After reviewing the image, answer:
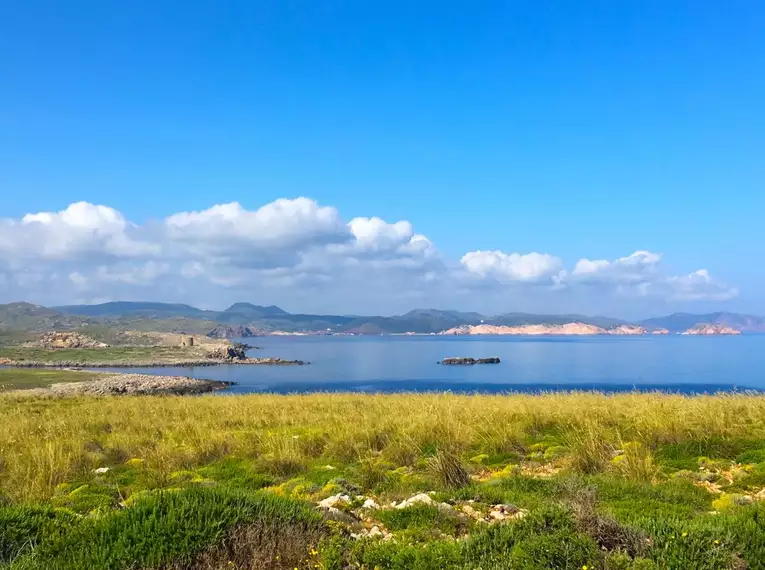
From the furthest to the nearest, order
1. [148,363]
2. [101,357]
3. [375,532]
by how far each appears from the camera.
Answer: [101,357] < [148,363] < [375,532]

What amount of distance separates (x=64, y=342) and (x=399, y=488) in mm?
192069

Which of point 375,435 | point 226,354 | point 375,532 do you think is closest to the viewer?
point 375,532

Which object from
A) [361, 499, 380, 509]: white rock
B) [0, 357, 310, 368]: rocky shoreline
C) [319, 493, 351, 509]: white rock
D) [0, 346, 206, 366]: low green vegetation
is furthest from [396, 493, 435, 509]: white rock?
[0, 346, 206, 366]: low green vegetation

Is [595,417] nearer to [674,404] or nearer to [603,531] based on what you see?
[674,404]

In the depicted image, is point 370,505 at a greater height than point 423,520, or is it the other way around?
point 423,520

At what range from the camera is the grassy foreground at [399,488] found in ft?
16.6

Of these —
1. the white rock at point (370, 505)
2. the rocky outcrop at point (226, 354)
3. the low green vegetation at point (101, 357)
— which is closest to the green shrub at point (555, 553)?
the white rock at point (370, 505)

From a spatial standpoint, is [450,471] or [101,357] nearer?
[450,471]

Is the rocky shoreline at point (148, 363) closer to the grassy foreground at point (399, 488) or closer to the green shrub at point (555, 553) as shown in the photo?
the grassy foreground at point (399, 488)

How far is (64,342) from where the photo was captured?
16925cm

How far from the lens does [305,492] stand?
852 centimetres

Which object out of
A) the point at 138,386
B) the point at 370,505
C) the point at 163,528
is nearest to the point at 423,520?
the point at 370,505

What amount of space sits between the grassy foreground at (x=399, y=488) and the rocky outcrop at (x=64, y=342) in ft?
577

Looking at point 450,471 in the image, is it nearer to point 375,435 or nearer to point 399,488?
point 399,488
